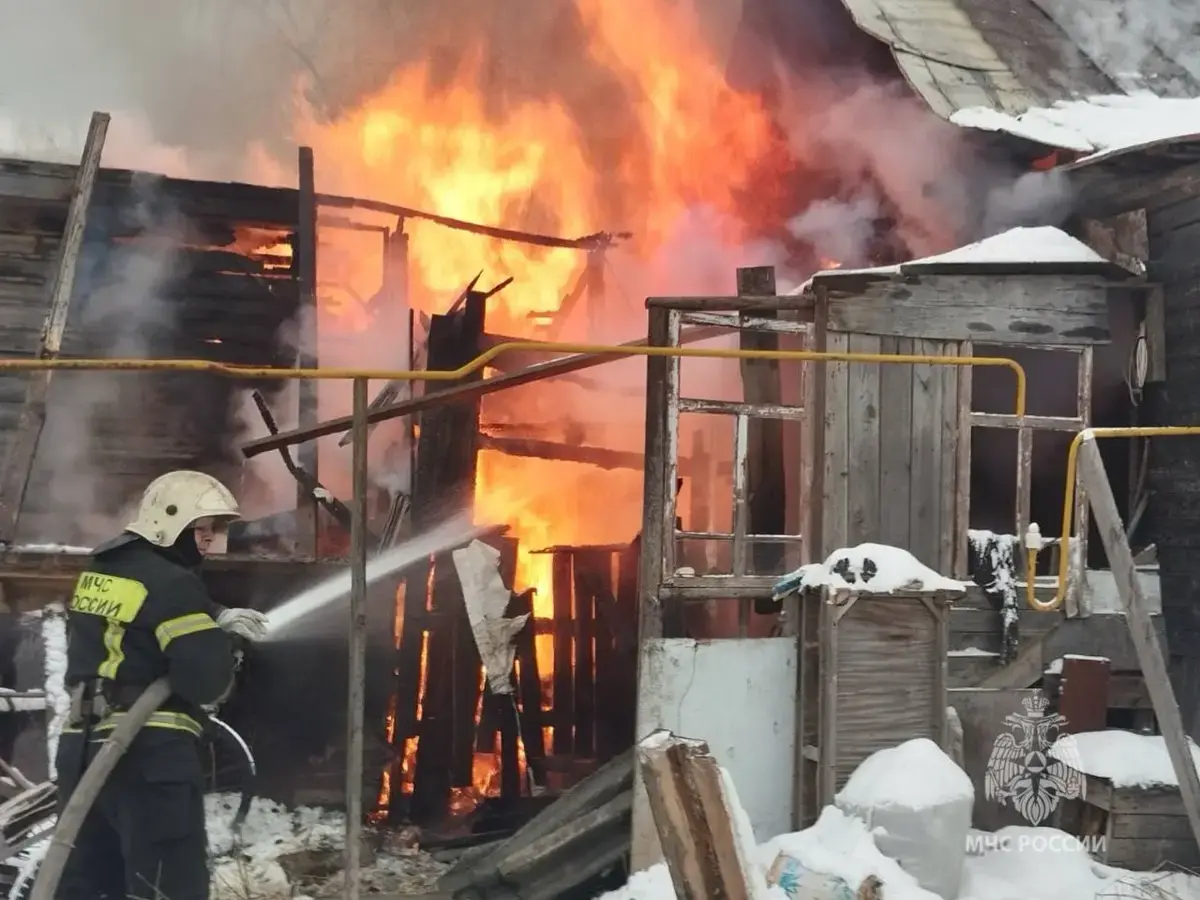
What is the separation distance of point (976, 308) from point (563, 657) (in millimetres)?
4441

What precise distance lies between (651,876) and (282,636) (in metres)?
3.80

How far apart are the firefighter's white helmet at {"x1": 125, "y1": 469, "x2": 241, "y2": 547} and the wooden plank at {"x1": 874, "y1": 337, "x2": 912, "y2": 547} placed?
4.46 m

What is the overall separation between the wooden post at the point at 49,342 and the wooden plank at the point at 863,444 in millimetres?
6483

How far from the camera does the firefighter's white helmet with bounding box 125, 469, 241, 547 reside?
4969 mm

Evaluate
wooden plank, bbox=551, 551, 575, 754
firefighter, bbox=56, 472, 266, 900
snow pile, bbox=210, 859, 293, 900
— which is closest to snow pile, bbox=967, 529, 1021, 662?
wooden plank, bbox=551, 551, 575, 754

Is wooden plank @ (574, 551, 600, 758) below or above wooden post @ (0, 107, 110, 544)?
below

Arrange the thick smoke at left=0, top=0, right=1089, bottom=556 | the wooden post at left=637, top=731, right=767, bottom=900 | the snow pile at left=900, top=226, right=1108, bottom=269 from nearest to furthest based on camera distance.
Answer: the wooden post at left=637, top=731, right=767, bottom=900, the snow pile at left=900, top=226, right=1108, bottom=269, the thick smoke at left=0, top=0, right=1089, bottom=556

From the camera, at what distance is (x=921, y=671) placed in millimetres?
6289

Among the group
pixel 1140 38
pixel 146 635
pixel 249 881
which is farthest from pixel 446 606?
pixel 1140 38

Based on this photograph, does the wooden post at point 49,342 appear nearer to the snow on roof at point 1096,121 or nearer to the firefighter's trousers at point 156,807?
the firefighter's trousers at point 156,807

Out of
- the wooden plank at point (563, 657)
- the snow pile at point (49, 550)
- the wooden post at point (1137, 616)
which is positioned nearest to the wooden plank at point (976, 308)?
the wooden post at point (1137, 616)

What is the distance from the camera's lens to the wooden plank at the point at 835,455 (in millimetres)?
6883

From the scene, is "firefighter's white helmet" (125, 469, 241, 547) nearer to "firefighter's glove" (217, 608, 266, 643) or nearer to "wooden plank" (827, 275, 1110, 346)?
"firefighter's glove" (217, 608, 266, 643)

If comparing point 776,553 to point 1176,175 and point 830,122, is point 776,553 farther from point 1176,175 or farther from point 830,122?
point 830,122
